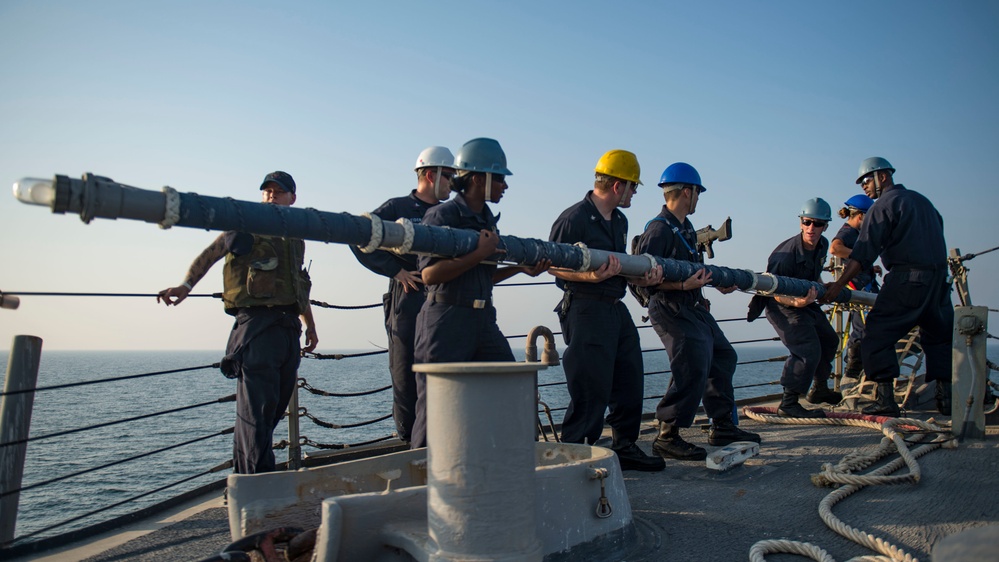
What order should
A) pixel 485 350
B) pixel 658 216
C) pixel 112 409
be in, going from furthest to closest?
pixel 112 409
pixel 658 216
pixel 485 350

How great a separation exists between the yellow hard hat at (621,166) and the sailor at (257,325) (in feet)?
6.57

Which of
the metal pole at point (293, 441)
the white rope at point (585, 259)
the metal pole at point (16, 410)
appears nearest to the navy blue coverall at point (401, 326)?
the metal pole at point (293, 441)

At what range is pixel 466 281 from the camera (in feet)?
12.9

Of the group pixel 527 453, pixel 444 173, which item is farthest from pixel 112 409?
pixel 527 453

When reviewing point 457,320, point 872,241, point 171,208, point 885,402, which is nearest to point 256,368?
Answer: point 457,320

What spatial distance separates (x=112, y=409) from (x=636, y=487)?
129 feet

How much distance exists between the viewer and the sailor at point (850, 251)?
25.2ft

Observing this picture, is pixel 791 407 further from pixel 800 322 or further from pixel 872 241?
pixel 872 241

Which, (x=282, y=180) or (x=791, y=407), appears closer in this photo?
(x=282, y=180)

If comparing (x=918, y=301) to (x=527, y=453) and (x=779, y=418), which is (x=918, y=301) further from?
(x=527, y=453)

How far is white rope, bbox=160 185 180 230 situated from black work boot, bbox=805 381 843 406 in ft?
20.6

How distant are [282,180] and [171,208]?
71.5 inches

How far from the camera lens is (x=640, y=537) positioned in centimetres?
323

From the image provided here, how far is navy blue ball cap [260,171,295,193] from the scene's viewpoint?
4461 mm
